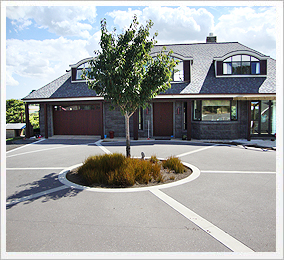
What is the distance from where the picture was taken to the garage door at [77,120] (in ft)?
63.4

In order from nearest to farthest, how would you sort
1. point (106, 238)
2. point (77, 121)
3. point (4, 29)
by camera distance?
point (4, 29)
point (106, 238)
point (77, 121)

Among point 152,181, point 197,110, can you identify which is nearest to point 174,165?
point 152,181

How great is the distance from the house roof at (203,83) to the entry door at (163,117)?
1.75 m

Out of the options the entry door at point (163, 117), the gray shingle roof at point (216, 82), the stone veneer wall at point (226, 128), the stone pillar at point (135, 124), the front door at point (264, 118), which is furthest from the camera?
the entry door at point (163, 117)

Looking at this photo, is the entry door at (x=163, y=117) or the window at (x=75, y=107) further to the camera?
the window at (x=75, y=107)

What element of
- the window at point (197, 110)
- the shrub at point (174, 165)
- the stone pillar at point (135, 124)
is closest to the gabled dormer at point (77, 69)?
the stone pillar at point (135, 124)

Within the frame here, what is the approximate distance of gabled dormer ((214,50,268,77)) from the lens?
57.2 ft

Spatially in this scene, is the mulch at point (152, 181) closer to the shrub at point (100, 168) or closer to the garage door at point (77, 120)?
the shrub at point (100, 168)

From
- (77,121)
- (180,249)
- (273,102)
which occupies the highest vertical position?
(273,102)

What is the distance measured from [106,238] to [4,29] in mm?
3537

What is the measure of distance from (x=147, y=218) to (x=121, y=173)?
7.33ft

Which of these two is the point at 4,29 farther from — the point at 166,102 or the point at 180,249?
the point at 166,102

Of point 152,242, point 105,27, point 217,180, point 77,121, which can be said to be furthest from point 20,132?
point 152,242

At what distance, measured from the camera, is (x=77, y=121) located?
64.8ft
